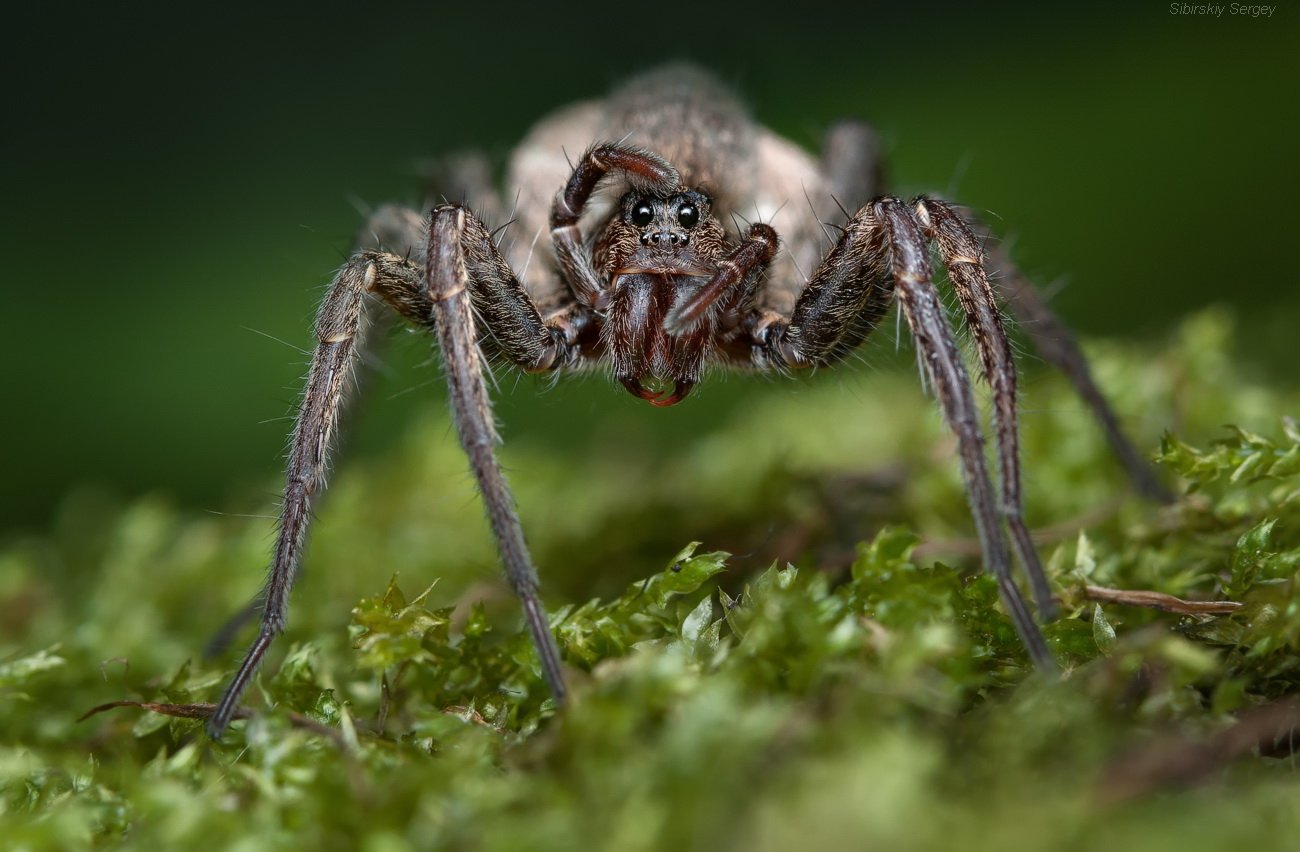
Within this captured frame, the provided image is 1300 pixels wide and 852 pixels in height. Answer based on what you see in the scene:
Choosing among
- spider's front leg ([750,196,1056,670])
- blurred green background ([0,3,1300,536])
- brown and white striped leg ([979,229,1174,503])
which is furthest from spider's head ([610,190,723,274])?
blurred green background ([0,3,1300,536])

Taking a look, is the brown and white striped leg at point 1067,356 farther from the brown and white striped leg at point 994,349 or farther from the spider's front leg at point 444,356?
the spider's front leg at point 444,356

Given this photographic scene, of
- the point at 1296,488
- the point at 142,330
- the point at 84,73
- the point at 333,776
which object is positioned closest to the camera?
the point at 333,776

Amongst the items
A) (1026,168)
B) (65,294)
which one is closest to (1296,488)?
(1026,168)

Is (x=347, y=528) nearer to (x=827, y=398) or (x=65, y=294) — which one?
(x=827, y=398)

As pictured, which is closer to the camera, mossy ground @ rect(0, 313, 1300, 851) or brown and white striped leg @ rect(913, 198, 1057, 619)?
mossy ground @ rect(0, 313, 1300, 851)

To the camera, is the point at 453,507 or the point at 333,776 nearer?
the point at 333,776

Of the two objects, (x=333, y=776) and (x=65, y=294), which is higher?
(x=65, y=294)

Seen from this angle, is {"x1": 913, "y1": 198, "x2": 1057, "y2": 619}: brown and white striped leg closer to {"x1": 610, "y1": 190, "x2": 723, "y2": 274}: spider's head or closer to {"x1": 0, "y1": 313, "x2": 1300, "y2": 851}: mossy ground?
{"x1": 0, "y1": 313, "x2": 1300, "y2": 851}: mossy ground
